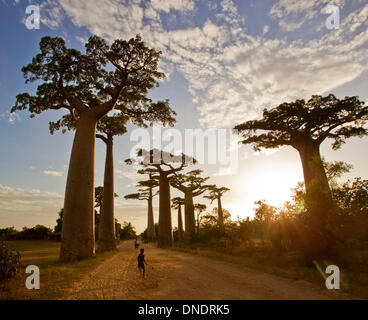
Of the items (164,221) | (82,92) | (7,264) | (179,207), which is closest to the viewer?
(7,264)

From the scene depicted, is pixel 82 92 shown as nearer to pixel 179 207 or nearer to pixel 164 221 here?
pixel 164 221

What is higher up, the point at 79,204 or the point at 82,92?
the point at 82,92

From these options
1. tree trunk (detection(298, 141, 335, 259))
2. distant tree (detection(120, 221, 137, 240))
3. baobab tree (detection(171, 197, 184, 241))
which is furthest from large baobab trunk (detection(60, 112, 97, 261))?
distant tree (detection(120, 221, 137, 240))

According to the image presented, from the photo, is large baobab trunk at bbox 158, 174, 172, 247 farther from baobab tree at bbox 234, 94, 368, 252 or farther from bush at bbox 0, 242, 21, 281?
bush at bbox 0, 242, 21, 281

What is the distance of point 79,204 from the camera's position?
31.9ft

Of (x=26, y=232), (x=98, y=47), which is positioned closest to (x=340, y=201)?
(x=98, y=47)

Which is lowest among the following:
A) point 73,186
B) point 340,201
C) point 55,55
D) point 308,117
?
point 340,201

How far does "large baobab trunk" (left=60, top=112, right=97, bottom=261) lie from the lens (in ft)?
30.9

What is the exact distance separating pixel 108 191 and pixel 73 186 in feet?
19.4

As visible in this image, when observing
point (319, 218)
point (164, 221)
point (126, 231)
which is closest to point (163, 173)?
point (164, 221)

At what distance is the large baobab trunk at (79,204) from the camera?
941 cm

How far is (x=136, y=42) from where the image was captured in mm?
11344
